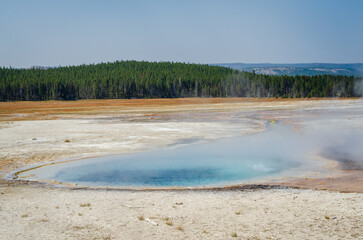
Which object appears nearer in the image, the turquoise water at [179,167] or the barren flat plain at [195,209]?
the barren flat plain at [195,209]

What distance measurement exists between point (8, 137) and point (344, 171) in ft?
75.3

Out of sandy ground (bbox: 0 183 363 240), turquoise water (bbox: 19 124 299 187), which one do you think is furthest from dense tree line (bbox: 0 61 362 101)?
sandy ground (bbox: 0 183 363 240)

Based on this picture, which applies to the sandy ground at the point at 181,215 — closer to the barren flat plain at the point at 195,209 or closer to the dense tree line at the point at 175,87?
the barren flat plain at the point at 195,209

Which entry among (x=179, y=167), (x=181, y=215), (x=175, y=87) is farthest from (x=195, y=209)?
(x=175, y=87)

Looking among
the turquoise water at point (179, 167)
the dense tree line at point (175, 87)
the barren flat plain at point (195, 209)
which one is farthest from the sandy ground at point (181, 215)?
the dense tree line at point (175, 87)

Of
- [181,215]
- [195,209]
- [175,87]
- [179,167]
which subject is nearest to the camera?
[181,215]

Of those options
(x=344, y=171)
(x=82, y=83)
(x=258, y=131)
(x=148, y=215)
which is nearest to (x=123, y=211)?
(x=148, y=215)

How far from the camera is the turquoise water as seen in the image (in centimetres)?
1631

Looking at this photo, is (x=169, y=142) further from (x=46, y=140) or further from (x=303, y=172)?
(x=303, y=172)

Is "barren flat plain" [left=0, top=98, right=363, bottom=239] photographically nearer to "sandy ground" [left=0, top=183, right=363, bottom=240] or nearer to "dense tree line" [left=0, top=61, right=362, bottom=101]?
"sandy ground" [left=0, top=183, right=363, bottom=240]

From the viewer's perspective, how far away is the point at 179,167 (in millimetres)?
18891

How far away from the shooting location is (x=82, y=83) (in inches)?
4719

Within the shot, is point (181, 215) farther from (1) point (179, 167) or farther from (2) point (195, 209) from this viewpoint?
(1) point (179, 167)

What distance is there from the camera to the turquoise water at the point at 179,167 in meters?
16.3
